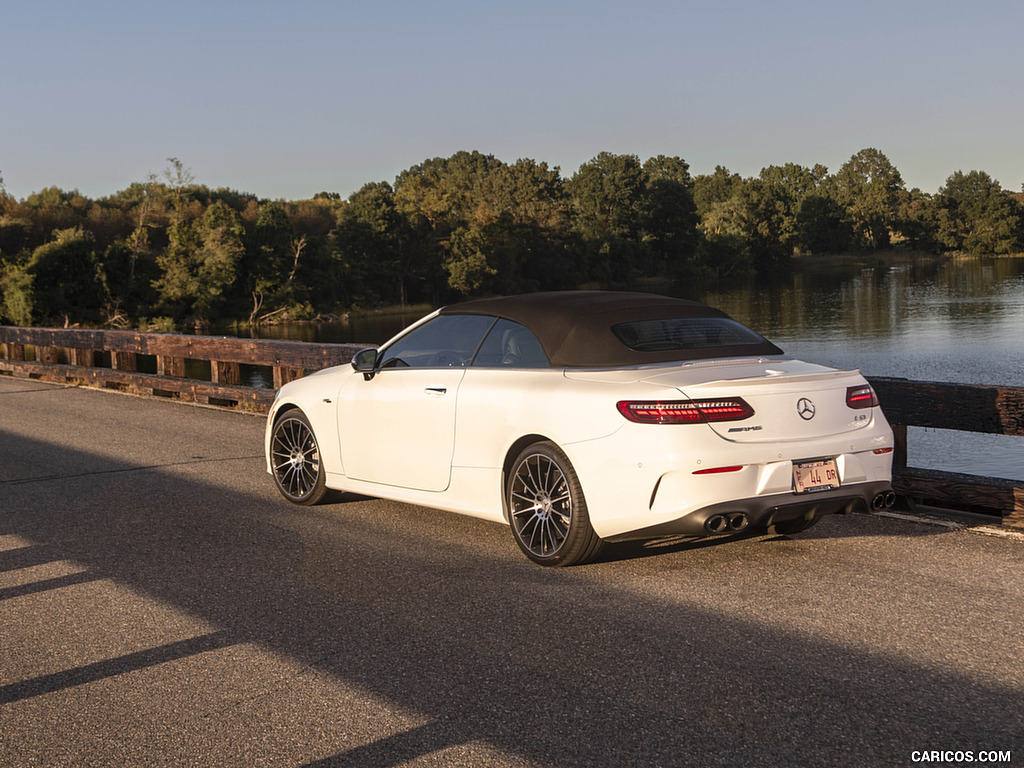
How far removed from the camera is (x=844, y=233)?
159m

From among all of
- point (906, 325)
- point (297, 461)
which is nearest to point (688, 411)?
point (297, 461)

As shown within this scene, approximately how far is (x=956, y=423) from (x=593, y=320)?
2.65 metres

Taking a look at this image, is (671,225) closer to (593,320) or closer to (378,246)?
(378,246)

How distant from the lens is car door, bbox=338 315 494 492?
6.34m

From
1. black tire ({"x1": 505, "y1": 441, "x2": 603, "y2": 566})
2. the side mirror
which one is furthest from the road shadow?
the side mirror

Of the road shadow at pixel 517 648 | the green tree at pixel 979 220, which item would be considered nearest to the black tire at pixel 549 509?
the road shadow at pixel 517 648

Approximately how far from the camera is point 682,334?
19.9ft

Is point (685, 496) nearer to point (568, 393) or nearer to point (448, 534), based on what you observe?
point (568, 393)

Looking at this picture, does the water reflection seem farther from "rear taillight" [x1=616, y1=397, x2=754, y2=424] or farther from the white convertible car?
"rear taillight" [x1=616, y1=397, x2=754, y2=424]

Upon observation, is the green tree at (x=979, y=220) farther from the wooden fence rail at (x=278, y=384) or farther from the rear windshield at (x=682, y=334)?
the rear windshield at (x=682, y=334)

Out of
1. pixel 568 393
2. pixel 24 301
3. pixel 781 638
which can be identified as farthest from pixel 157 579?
pixel 24 301

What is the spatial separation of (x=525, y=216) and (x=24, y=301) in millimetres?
57255

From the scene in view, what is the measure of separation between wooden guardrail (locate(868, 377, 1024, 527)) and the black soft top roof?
4.48ft

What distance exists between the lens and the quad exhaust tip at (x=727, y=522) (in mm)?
5074
